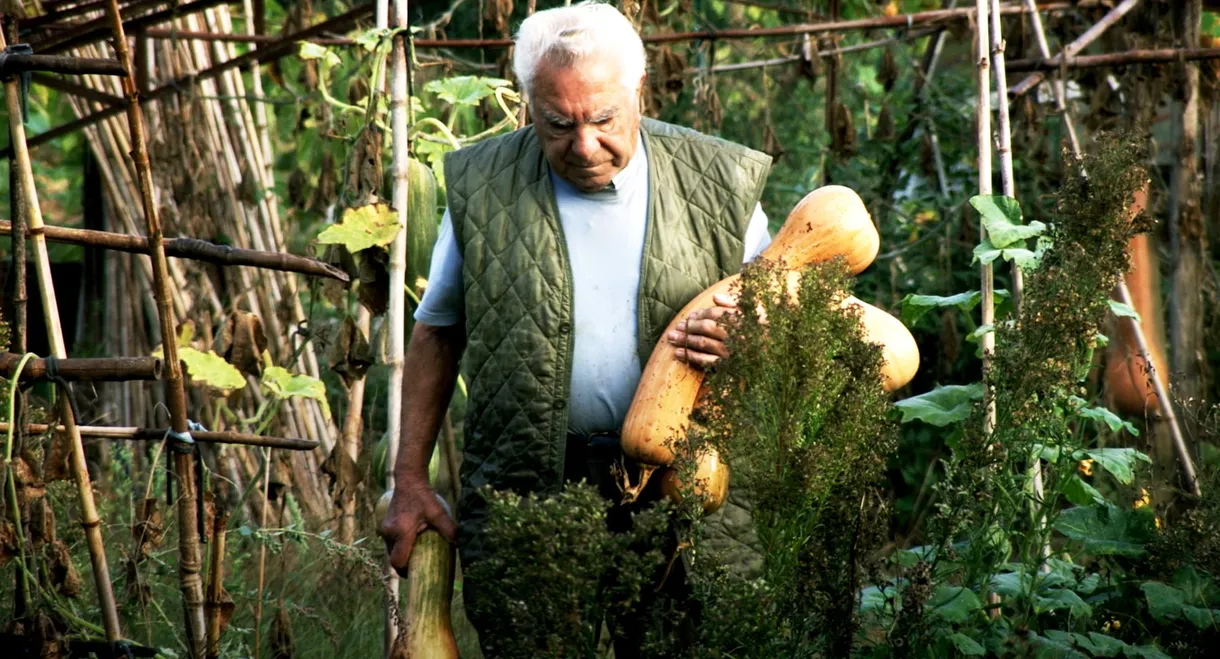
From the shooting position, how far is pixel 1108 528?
2.90m

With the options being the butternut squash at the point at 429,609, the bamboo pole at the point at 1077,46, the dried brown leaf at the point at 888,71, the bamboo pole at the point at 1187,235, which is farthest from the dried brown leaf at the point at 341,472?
the bamboo pole at the point at 1187,235

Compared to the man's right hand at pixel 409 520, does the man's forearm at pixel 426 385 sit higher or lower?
higher

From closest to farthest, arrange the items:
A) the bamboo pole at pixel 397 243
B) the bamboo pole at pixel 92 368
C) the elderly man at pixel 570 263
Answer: the bamboo pole at pixel 92 368, the elderly man at pixel 570 263, the bamboo pole at pixel 397 243

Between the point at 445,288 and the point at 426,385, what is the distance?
0.22m

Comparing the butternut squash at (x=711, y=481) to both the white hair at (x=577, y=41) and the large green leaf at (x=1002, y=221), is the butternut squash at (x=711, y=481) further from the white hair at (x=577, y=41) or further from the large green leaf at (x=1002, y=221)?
the large green leaf at (x=1002, y=221)

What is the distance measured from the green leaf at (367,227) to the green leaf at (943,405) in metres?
1.23

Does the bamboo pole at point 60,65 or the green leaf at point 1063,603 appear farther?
the green leaf at point 1063,603

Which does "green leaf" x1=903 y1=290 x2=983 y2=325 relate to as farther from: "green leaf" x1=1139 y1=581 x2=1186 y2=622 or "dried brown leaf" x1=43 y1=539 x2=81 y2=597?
"dried brown leaf" x1=43 y1=539 x2=81 y2=597

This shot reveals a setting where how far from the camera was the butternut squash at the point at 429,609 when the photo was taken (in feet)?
8.67

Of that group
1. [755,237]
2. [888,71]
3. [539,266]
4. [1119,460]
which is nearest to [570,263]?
[539,266]

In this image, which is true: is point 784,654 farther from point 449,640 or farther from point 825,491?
point 449,640

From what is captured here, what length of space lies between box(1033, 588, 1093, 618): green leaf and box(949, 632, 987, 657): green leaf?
19cm

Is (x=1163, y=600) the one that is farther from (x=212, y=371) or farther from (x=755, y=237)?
(x=212, y=371)

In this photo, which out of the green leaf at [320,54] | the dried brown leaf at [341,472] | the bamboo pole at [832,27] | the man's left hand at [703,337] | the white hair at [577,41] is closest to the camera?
the man's left hand at [703,337]
